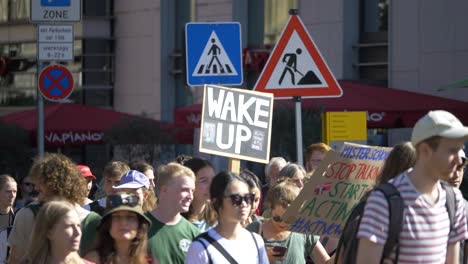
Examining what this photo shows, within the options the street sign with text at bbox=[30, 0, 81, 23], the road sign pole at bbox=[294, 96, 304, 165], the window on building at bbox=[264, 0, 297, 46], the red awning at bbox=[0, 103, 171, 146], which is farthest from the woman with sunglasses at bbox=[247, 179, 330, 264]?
the window on building at bbox=[264, 0, 297, 46]

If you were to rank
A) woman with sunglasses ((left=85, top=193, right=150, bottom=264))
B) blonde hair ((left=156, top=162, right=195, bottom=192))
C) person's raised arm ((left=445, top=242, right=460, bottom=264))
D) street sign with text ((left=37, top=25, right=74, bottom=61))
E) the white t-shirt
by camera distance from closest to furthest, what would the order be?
person's raised arm ((left=445, top=242, right=460, bottom=264)) < the white t-shirt < woman with sunglasses ((left=85, top=193, right=150, bottom=264)) < blonde hair ((left=156, top=162, right=195, bottom=192)) < street sign with text ((left=37, top=25, right=74, bottom=61))

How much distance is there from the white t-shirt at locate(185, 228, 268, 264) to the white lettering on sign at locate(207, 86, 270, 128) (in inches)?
93.0

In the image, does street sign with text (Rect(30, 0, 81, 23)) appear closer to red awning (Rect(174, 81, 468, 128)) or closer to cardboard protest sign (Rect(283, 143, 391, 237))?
red awning (Rect(174, 81, 468, 128))

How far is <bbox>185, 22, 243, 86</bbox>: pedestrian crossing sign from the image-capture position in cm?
1107

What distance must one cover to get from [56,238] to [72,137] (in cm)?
1654

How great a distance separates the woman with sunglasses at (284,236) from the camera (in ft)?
27.0

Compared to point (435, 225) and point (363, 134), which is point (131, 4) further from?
point (435, 225)

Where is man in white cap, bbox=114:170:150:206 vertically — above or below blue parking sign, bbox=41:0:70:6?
below

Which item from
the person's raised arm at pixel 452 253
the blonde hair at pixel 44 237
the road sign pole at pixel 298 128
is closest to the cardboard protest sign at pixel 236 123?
the road sign pole at pixel 298 128

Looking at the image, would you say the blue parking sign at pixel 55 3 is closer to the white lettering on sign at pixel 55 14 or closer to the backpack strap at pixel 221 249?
the white lettering on sign at pixel 55 14

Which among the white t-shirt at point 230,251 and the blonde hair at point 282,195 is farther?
the blonde hair at point 282,195

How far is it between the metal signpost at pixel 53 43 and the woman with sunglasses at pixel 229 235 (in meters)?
9.57

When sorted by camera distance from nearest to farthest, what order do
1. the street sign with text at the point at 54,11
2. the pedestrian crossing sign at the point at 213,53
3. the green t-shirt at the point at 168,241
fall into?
the green t-shirt at the point at 168,241 < the pedestrian crossing sign at the point at 213,53 < the street sign with text at the point at 54,11

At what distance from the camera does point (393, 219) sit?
5.82 metres
